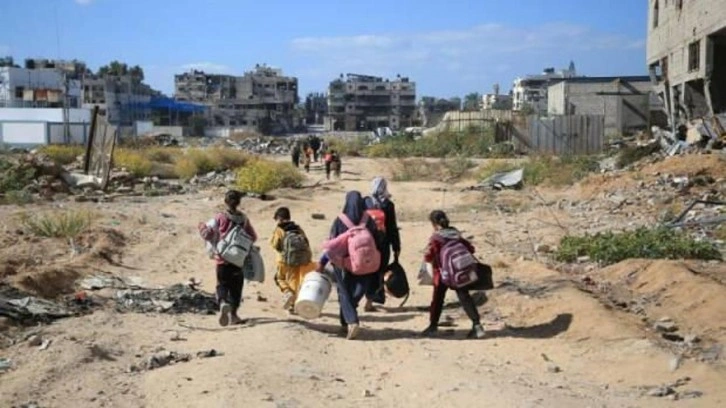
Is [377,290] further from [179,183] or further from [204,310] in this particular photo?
[179,183]

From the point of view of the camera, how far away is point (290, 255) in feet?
26.8

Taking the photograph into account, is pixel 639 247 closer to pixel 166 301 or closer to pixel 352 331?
pixel 352 331

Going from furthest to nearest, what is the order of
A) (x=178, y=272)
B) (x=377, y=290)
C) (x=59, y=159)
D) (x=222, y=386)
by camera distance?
(x=59, y=159), (x=178, y=272), (x=377, y=290), (x=222, y=386)

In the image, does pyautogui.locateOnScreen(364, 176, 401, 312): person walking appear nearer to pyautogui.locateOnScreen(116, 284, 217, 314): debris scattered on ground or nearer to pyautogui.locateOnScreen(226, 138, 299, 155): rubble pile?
pyautogui.locateOnScreen(116, 284, 217, 314): debris scattered on ground

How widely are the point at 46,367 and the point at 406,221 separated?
12.1 m

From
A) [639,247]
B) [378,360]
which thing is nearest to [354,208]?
[378,360]

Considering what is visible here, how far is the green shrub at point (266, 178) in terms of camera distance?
21656 millimetres

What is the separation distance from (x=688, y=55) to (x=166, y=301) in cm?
2085

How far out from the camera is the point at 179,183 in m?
27.3

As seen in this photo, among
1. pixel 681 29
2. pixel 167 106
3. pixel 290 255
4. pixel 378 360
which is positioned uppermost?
pixel 167 106

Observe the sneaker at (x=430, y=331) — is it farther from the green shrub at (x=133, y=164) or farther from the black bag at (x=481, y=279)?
the green shrub at (x=133, y=164)

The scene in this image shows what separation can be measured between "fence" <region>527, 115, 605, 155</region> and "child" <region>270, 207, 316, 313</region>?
102 feet

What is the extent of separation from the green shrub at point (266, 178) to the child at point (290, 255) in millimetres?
13227

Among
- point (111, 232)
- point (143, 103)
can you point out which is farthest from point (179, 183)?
point (143, 103)
